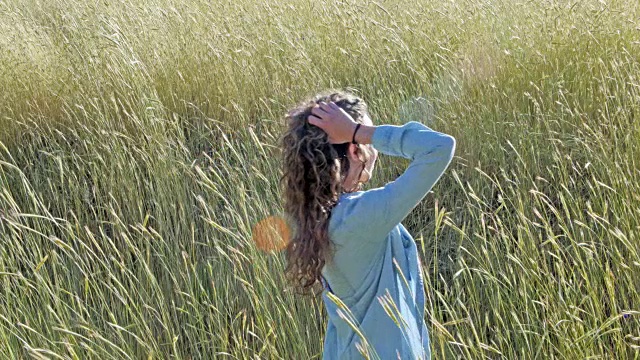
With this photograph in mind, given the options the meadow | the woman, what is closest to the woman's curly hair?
the woman

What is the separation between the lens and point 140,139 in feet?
11.0

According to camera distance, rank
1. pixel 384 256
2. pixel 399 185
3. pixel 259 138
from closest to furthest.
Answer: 1. pixel 399 185
2. pixel 384 256
3. pixel 259 138

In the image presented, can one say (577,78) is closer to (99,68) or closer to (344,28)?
(344,28)

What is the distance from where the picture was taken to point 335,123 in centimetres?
159

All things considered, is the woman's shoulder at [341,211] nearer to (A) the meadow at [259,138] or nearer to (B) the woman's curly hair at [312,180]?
(B) the woman's curly hair at [312,180]

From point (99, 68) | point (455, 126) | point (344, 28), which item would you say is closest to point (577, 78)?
point (455, 126)

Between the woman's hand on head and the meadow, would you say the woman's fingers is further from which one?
the meadow

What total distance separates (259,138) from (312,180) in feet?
6.14

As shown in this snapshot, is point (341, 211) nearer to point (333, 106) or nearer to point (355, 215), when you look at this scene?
point (355, 215)

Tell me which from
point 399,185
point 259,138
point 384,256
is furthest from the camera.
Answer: point 259,138

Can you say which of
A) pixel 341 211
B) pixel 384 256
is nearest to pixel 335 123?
pixel 341 211

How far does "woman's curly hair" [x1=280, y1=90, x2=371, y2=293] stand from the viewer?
1.60m

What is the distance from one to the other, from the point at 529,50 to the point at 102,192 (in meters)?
2.02

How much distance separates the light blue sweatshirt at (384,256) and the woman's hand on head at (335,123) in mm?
60
